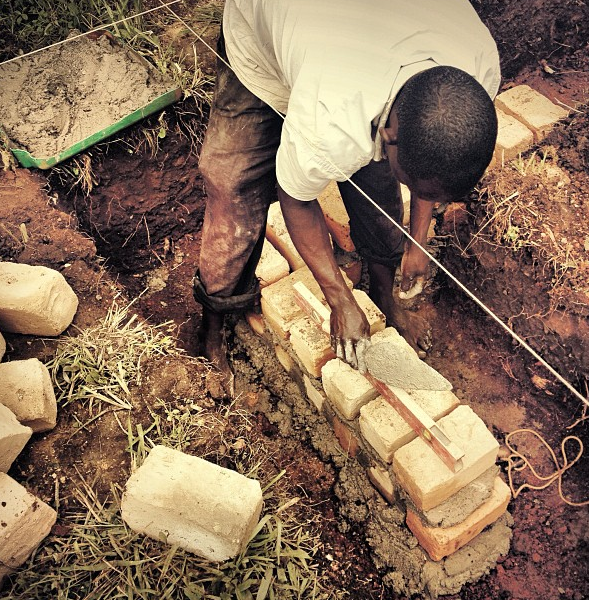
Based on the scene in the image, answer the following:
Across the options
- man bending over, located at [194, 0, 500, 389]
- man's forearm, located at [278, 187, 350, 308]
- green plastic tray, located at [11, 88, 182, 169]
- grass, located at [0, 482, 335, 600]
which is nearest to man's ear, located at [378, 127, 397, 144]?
man bending over, located at [194, 0, 500, 389]

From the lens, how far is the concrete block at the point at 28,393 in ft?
8.36

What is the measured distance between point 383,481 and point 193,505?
37.2 inches

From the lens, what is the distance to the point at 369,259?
3.41 meters

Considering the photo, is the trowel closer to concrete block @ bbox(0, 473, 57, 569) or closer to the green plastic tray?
concrete block @ bbox(0, 473, 57, 569)

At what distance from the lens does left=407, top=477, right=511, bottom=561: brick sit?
2504mm

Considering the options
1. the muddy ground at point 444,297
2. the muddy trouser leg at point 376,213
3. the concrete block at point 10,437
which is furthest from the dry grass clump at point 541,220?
the concrete block at point 10,437

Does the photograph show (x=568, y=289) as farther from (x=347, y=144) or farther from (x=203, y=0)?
(x=203, y=0)

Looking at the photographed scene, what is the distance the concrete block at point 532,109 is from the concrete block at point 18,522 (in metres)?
3.50

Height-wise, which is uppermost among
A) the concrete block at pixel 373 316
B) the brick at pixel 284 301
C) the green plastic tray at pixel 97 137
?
the green plastic tray at pixel 97 137

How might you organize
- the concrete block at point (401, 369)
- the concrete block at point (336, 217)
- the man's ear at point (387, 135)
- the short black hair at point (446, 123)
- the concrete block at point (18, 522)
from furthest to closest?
1. the concrete block at point (336, 217)
2. the concrete block at point (401, 369)
3. the concrete block at point (18, 522)
4. the man's ear at point (387, 135)
5. the short black hair at point (446, 123)

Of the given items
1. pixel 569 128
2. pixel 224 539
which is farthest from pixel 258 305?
pixel 569 128

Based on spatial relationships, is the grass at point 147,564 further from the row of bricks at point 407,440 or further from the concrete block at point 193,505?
the row of bricks at point 407,440

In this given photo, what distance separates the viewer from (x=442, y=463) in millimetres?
2426

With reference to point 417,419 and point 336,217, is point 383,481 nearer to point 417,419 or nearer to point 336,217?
point 417,419
